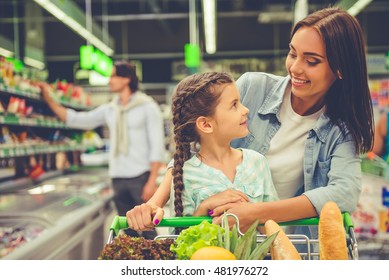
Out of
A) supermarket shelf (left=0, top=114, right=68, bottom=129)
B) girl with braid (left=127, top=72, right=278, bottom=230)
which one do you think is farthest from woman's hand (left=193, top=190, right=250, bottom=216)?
supermarket shelf (left=0, top=114, right=68, bottom=129)

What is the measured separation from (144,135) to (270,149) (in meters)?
0.96

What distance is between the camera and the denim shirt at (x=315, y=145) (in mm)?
1577

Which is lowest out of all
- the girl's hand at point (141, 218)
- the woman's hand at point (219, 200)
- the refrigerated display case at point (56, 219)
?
the refrigerated display case at point (56, 219)

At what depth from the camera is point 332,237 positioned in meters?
1.34

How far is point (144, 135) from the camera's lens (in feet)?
8.18

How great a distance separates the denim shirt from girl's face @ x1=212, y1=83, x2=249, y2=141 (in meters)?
0.06

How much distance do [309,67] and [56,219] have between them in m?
2.29

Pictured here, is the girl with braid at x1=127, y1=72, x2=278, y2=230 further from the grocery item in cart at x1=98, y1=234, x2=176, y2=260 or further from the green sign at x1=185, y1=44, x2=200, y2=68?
the green sign at x1=185, y1=44, x2=200, y2=68

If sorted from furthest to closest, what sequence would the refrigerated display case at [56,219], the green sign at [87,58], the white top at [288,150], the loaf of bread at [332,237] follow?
the green sign at [87,58]
the refrigerated display case at [56,219]
the white top at [288,150]
the loaf of bread at [332,237]

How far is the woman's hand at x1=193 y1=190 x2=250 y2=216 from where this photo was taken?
5.17 feet

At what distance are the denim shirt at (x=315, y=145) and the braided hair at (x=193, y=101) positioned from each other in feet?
0.35

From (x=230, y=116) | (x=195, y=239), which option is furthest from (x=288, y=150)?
(x=195, y=239)

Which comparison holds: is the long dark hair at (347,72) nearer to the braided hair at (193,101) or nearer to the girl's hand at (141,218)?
the braided hair at (193,101)

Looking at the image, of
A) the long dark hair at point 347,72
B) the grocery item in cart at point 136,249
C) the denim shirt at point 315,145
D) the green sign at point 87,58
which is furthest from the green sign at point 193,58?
the green sign at point 87,58
